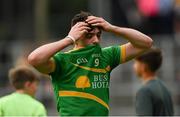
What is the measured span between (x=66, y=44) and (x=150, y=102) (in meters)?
2.06

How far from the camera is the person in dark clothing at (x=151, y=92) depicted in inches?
386

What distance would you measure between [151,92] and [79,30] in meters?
2.01

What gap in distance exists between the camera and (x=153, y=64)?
33.6ft

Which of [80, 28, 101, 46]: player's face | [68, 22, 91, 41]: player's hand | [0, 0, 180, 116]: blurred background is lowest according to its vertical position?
[0, 0, 180, 116]: blurred background

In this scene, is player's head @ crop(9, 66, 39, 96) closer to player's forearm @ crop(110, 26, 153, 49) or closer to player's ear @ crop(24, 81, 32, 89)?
player's ear @ crop(24, 81, 32, 89)

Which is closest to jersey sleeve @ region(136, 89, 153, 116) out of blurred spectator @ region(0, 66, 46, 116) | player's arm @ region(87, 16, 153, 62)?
blurred spectator @ region(0, 66, 46, 116)

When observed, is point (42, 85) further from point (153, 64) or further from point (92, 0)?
point (153, 64)

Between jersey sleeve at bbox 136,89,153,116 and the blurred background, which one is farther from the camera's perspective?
the blurred background

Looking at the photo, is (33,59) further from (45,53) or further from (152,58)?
(152,58)

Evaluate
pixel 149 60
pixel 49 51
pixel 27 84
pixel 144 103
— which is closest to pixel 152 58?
pixel 149 60

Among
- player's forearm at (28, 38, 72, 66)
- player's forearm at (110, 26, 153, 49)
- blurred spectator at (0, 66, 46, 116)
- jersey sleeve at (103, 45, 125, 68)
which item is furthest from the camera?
blurred spectator at (0, 66, 46, 116)

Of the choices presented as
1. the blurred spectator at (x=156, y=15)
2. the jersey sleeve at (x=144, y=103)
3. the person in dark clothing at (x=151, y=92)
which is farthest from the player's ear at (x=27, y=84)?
the blurred spectator at (x=156, y=15)

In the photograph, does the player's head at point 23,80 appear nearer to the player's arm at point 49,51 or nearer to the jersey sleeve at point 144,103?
the jersey sleeve at point 144,103

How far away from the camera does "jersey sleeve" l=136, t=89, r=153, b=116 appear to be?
9.79m
